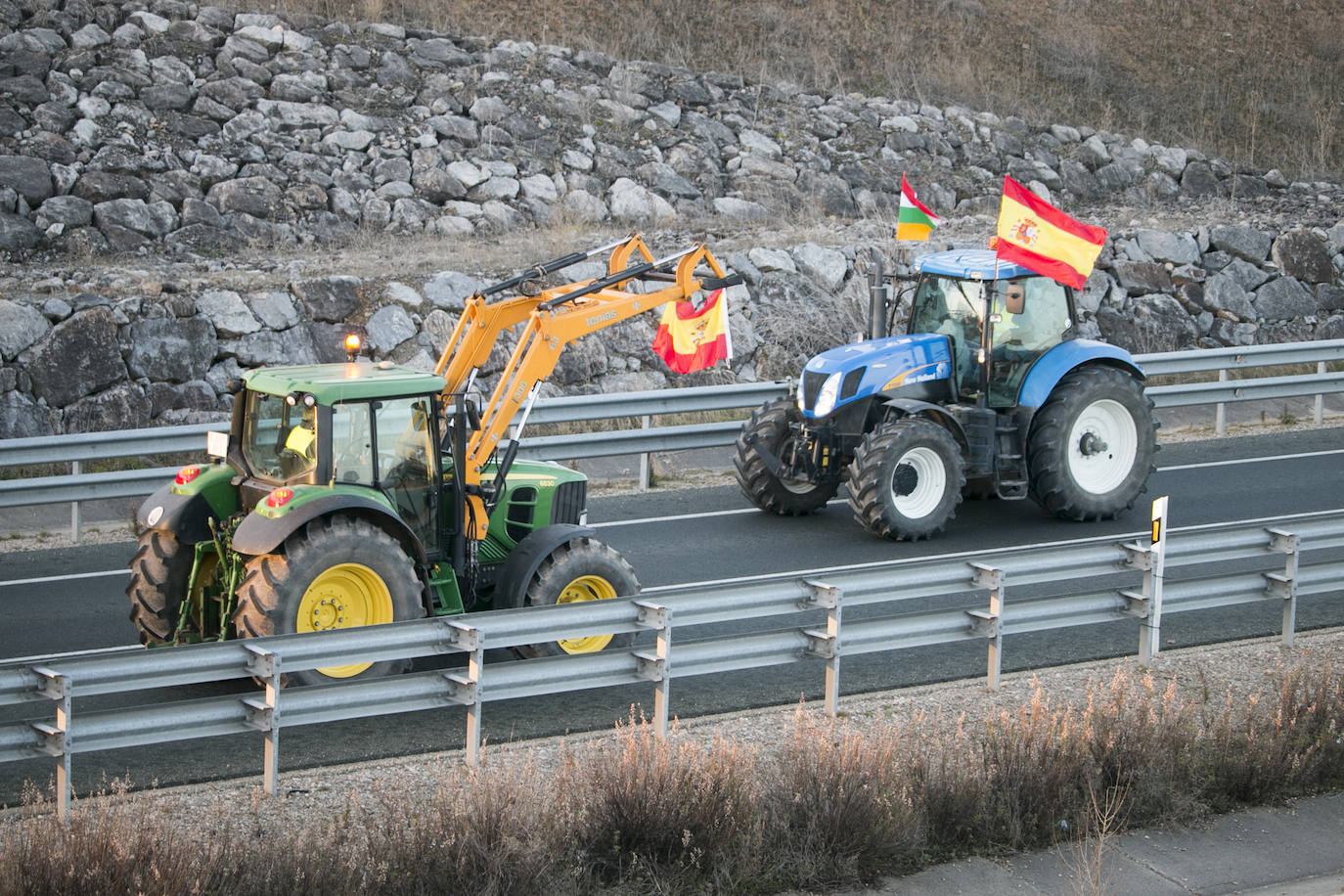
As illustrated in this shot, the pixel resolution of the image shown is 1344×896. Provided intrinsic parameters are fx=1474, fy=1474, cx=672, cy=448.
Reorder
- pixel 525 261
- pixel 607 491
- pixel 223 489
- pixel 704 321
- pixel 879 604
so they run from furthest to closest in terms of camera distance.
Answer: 1. pixel 525 261
2. pixel 607 491
3. pixel 704 321
4. pixel 879 604
5. pixel 223 489

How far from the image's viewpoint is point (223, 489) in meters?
9.34

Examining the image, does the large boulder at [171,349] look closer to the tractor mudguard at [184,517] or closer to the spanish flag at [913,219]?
the tractor mudguard at [184,517]

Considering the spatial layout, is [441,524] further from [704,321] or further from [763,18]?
[763,18]

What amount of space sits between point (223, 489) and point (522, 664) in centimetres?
261

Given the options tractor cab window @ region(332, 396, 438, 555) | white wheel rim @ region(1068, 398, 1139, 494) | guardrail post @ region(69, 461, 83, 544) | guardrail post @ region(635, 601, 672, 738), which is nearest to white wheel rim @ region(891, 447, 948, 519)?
white wheel rim @ region(1068, 398, 1139, 494)

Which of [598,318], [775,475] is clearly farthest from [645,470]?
[598,318]

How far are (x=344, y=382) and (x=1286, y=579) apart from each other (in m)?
6.27

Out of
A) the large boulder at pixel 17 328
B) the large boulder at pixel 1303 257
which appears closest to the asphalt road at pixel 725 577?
the large boulder at pixel 17 328

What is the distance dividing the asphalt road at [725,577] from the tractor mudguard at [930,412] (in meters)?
0.93

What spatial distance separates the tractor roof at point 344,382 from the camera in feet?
28.7

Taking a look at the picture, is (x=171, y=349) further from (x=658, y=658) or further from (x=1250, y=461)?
(x=1250, y=461)

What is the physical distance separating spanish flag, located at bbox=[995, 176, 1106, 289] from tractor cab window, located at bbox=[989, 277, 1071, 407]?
634mm

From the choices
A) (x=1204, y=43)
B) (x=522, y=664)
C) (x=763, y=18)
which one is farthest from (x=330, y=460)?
(x=1204, y=43)

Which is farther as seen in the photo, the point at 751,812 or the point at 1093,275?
the point at 1093,275
